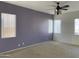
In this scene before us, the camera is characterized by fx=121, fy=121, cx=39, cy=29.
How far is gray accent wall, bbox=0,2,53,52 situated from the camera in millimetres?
6086

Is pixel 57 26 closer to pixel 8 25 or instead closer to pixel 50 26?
pixel 50 26

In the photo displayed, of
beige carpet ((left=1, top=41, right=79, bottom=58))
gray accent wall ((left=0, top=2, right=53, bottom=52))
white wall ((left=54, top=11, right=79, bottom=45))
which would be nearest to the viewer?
beige carpet ((left=1, top=41, right=79, bottom=58))

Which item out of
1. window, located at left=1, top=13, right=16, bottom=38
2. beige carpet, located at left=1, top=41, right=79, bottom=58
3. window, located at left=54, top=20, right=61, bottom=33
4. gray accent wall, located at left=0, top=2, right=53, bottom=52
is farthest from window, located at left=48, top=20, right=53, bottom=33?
window, located at left=1, top=13, right=16, bottom=38

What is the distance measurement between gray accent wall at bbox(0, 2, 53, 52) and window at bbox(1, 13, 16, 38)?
21cm

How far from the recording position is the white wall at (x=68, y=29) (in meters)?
9.19

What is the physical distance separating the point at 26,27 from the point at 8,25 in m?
1.61

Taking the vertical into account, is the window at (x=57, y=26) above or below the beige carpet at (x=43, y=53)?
above

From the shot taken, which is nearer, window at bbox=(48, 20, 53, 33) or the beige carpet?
the beige carpet

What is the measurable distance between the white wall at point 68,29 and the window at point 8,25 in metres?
4.80

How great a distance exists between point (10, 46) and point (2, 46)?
1.85 ft

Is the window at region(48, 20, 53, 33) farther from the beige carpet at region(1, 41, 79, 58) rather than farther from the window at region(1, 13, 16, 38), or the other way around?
the window at region(1, 13, 16, 38)

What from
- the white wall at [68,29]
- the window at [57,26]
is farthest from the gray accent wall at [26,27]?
the white wall at [68,29]

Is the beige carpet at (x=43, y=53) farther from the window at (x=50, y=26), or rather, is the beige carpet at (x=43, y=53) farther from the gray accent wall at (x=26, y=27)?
the window at (x=50, y=26)

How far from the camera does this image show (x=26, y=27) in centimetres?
755
